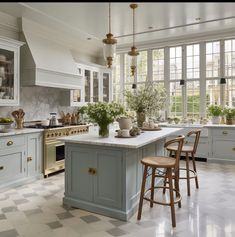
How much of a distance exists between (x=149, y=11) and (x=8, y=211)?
400cm

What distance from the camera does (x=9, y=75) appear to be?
14.6 ft

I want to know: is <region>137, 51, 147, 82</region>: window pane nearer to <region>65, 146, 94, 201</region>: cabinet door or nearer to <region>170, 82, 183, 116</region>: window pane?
<region>170, 82, 183, 116</region>: window pane

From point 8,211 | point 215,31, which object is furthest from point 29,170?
point 215,31

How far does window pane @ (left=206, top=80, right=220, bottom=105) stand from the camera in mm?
6406

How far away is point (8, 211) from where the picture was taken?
10.4ft

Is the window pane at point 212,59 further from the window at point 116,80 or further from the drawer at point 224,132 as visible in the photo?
the window at point 116,80

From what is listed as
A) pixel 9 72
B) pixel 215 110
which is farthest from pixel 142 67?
pixel 9 72

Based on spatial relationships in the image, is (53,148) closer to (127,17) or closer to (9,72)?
(9,72)

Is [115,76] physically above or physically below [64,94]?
above

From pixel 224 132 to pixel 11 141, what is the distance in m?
4.53

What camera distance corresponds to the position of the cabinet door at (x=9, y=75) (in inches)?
170

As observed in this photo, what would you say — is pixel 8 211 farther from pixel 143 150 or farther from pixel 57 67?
pixel 57 67

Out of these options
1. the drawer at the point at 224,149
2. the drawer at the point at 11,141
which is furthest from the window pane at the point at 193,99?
the drawer at the point at 11,141

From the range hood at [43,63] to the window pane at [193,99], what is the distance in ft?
10.1
